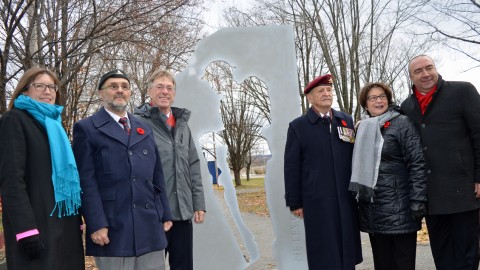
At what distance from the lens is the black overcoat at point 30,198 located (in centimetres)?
257

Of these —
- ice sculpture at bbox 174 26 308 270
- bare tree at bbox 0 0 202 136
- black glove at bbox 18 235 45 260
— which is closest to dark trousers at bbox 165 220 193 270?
black glove at bbox 18 235 45 260

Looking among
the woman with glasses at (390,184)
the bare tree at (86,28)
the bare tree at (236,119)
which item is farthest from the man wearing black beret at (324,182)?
the bare tree at (236,119)

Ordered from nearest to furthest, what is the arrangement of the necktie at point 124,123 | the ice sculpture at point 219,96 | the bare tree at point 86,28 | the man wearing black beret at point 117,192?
the man wearing black beret at point 117,192, the necktie at point 124,123, the ice sculpture at point 219,96, the bare tree at point 86,28

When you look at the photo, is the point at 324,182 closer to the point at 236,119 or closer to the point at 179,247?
the point at 179,247

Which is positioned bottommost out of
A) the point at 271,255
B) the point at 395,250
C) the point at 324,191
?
the point at 271,255

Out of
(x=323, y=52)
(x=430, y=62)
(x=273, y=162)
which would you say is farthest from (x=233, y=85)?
(x=430, y=62)

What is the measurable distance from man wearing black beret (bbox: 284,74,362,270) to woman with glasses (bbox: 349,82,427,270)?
0.47 ft

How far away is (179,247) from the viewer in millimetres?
3502

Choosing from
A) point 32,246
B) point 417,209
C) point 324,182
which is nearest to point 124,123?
point 32,246

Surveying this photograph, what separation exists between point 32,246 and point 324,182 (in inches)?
89.3

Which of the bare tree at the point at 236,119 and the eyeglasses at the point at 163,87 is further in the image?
the bare tree at the point at 236,119

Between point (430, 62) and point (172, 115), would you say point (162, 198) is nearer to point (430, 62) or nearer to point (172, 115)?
point (172, 115)

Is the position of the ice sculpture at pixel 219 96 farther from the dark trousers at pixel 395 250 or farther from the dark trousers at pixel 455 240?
the dark trousers at pixel 455 240

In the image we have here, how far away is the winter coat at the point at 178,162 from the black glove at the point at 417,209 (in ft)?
5.59
